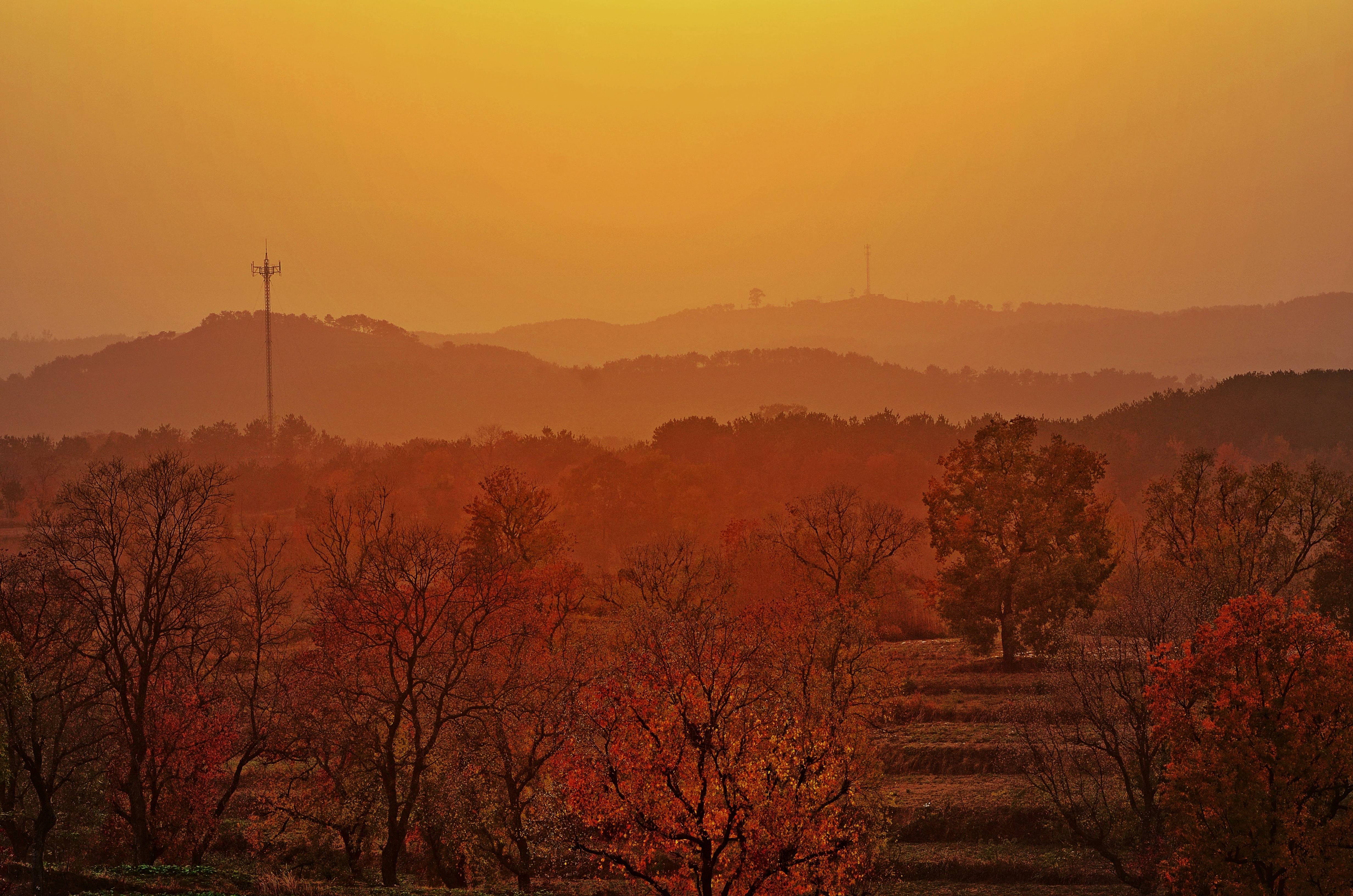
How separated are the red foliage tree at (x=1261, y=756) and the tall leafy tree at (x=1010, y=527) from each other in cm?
3322

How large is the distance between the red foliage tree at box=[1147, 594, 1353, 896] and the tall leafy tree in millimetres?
33221

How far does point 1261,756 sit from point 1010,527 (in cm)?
4037

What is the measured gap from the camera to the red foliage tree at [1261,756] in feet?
111

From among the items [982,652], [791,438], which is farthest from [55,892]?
[791,438]

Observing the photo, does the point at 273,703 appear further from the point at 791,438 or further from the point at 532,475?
the point at 791,438

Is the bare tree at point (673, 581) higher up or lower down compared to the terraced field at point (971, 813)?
higher up

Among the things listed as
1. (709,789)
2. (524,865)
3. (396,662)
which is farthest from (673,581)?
(709,789)

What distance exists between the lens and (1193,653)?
39781 millimetres

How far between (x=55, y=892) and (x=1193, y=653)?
40744 mm

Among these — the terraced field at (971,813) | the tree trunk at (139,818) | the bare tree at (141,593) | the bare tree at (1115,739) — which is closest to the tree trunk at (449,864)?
the tree trunk at (139,818)

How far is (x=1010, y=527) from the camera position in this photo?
7481cm

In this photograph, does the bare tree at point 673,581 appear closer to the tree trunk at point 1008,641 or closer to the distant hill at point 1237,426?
A: the tree trunk at point 1008,641

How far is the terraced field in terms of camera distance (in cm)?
4616

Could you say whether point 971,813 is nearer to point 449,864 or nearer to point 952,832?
point 952,832
